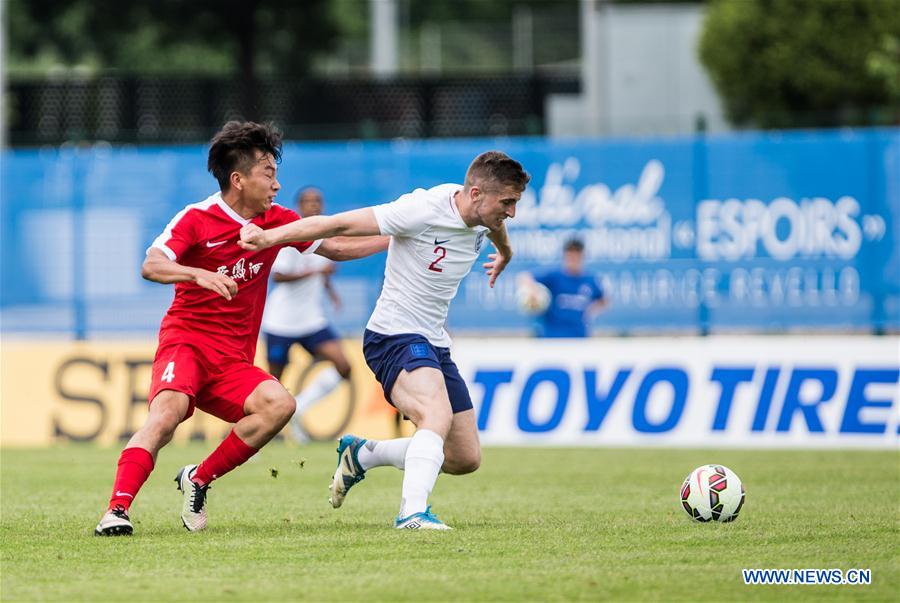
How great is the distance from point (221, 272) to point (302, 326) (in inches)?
268

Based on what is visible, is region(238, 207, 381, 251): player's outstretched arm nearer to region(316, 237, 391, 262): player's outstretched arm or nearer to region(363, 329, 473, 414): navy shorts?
region(316, 237, 391, 262): player's outstretched arm

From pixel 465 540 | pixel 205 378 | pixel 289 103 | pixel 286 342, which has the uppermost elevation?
pixel 289 103

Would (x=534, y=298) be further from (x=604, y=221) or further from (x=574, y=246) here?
(x=604, y=221)

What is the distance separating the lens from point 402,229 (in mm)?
8344

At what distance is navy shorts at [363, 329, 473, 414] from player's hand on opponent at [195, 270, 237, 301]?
1.07 m

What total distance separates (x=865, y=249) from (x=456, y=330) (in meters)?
4.57

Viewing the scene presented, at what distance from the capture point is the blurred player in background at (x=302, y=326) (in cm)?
1516

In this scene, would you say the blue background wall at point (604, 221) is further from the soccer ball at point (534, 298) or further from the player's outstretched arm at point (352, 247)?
the player's outstretched arm at point (352, 247)

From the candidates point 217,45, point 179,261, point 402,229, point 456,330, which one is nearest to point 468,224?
point 402,229

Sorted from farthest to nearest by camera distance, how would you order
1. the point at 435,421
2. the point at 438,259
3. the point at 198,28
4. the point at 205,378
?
1. the point at 198,28
2. the point at 438,259
3. the point at 205,378
4. the point at 435,421

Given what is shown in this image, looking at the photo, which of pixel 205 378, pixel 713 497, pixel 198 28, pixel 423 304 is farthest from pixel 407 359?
pixel 198 28

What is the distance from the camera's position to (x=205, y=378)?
8.45 m

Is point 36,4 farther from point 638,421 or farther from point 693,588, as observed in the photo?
point 693,588

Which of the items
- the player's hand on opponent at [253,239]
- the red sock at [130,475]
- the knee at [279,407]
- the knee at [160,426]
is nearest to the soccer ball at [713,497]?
the knee at [279,407]
